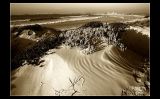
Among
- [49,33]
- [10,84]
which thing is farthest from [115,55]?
[49,33]

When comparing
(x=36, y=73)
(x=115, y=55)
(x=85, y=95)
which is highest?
(x=115, y=55)

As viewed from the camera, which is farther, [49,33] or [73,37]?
[49,33]

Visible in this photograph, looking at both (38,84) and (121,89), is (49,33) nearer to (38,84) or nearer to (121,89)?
(38,84)

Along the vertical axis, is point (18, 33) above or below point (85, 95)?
above

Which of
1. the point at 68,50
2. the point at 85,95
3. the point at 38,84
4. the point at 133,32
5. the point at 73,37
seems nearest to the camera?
the point at 85,95

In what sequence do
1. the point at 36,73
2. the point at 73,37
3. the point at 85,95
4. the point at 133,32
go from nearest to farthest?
the point at 85,95 < the point at 36,73 < the point at 73,37 < the point at 133,32

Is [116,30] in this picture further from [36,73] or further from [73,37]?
[36,73]
